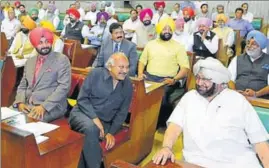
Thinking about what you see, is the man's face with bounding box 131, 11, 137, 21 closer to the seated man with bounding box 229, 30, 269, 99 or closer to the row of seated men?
the seated man with bounding box 229, 30, 269, 99

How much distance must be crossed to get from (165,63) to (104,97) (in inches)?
51.2

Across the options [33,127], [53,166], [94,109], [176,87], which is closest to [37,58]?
[94,109]

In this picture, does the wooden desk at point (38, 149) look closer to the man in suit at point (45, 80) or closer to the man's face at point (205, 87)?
the man in suit at point (45, 80)

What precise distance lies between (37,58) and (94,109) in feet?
2.10

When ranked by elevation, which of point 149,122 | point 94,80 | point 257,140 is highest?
point 94,80

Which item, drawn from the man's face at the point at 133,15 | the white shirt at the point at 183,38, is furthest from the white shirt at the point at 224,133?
the man's face at the point at 133,15

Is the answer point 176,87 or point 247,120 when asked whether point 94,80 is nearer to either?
point 247,120

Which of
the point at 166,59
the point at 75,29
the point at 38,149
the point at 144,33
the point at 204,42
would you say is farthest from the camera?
the point at 75,29

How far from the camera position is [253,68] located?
3162 mm

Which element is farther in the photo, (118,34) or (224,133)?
(118,34)

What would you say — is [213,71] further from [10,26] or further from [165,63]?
[10,26]

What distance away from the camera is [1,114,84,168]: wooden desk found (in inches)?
69.3

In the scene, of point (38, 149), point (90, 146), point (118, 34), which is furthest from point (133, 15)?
point (38, 149)

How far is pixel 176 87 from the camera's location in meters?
3.74
